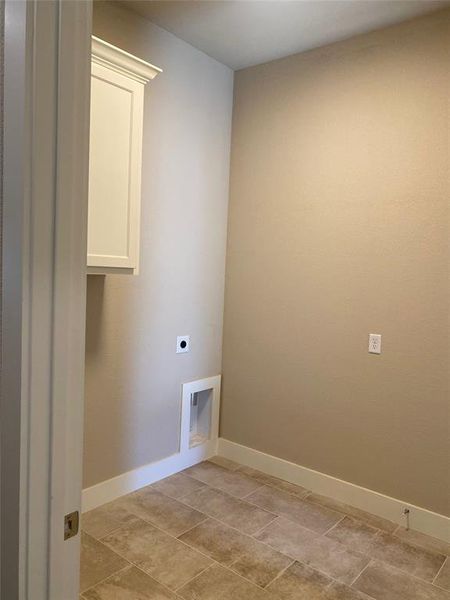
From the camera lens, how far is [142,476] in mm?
2986

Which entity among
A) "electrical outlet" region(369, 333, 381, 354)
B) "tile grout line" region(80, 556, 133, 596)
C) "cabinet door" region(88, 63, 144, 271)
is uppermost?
"cabinet door" region(88, 63, 144, 271)

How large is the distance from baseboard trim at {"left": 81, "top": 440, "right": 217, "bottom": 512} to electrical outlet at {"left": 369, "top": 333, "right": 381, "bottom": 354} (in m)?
1.41

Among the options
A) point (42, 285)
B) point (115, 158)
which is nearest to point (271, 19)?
point (115, 158)

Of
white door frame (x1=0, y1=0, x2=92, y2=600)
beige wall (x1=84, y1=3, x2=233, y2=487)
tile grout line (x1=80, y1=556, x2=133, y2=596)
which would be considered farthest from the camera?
beige wall (x1=84, y1=3, x2=233, y2=487)

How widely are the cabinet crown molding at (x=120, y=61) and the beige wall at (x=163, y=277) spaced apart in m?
0.42

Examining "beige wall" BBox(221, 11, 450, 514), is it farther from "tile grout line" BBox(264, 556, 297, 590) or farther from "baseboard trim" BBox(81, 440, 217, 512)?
"tile grout line" BBox(264, 556, 297, 590)

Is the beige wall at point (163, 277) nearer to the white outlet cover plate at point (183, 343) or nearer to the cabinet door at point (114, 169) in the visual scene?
the white outlet cover plate at point (183, 343)

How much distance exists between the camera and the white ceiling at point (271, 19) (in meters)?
2.46

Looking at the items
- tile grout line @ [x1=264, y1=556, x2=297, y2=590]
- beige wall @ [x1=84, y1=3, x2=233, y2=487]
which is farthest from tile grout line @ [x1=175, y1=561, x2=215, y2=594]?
beige wall @ [x1=84, y1=3, x2=233, y2=487]

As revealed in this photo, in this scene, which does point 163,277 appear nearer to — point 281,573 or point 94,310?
point 94,310

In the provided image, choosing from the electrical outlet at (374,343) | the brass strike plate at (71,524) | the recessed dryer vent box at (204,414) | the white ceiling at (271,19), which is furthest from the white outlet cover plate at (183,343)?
the brass strike plate at (71,524)

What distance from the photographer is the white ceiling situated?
8.05ft

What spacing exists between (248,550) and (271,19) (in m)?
2.83

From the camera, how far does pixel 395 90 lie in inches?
104
